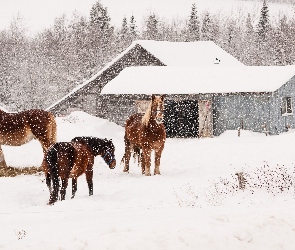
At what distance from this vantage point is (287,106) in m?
27.7

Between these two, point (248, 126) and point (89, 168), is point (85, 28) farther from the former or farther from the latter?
point (89, 168)

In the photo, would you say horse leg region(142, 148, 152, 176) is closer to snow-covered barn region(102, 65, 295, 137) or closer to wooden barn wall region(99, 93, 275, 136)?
snow-covered barn region(102, 65, 295, 137)

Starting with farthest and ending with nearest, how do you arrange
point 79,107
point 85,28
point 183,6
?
point 183,6 < point 85,28 < point 79,107

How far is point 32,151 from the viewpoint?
1875 cm

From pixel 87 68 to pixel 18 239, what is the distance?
48.5 meters

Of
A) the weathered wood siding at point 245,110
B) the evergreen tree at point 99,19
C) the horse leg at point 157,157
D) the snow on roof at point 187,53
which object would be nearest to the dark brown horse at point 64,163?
the horse leg at point 157,157

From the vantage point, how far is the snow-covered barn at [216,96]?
25.2 meters

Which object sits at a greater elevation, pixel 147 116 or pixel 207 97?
pixel 147 116

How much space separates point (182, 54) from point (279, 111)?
446 inches

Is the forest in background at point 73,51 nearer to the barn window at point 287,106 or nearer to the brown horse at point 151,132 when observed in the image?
the barn window at point 287,106

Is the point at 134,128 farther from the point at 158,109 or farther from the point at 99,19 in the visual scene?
the point at 99,19

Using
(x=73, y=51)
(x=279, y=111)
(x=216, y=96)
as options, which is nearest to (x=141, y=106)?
(x=216, y=96)

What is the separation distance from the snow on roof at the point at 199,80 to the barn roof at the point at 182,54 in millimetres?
2612

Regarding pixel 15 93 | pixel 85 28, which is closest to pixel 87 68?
pixel 15 93
